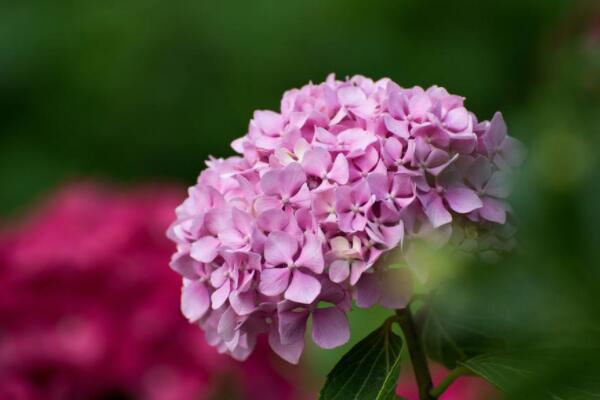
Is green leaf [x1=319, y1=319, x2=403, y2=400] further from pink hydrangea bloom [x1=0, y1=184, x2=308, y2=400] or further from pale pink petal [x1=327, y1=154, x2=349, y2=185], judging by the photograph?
pink hydrangea bloom [x1=0, y1=184, x2=308, y2=400]

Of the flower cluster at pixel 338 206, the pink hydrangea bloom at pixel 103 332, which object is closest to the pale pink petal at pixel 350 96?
the flower cluster at pixel 338 206

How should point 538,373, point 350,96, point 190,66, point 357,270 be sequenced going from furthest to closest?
point 190,66 → point 350,96 → point 357,270 → point 538,373

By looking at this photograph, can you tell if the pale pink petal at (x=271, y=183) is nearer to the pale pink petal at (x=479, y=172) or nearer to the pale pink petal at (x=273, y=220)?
the pale pink petal at (x=273, y=220)

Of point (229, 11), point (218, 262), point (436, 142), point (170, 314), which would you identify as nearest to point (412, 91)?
point (436, 142)

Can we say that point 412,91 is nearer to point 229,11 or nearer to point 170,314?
point 170,314

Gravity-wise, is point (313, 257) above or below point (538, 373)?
above

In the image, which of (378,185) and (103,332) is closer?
(378,185)

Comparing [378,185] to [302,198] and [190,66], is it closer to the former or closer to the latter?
[302,198]

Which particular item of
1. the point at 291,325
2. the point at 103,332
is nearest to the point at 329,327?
the point at 291,325
